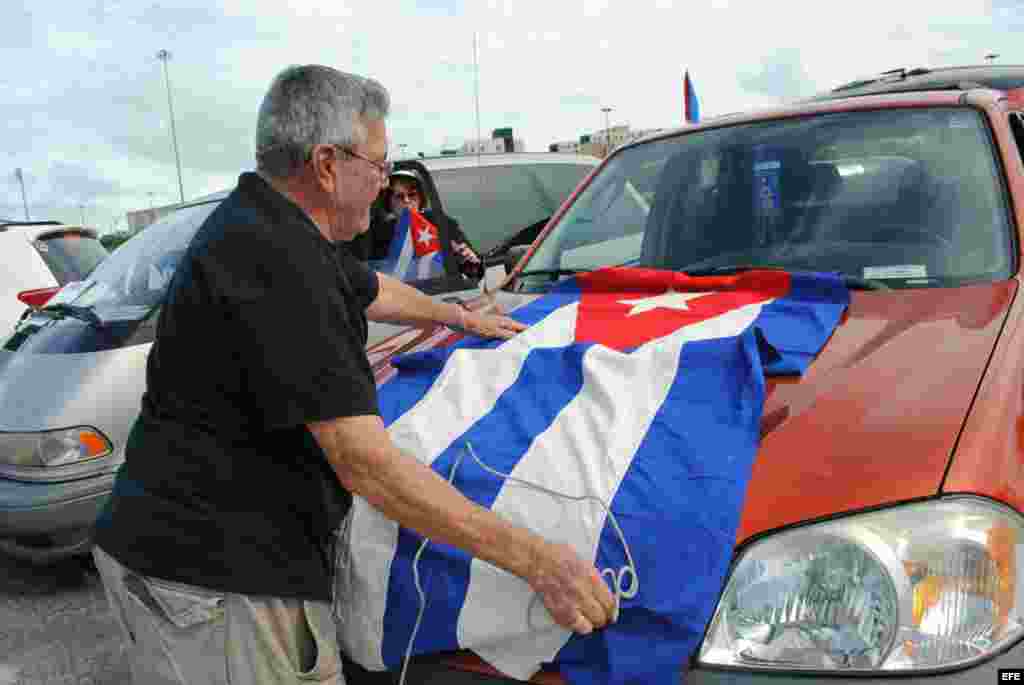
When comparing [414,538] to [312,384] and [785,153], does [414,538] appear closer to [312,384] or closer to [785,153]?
[312,384]

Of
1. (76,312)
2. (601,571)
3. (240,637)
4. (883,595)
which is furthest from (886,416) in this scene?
(76,312)

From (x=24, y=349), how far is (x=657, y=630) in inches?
148

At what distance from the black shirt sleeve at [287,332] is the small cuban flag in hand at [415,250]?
2.75m

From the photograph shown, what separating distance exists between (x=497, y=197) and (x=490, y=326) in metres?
3.14

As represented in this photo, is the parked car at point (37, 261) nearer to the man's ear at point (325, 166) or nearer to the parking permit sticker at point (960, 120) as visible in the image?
the man's ear at point (325, 166)

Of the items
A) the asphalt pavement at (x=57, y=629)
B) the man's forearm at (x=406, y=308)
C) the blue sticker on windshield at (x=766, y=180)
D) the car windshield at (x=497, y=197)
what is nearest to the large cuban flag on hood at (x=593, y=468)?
the man's forearm at (x=406, y=308)

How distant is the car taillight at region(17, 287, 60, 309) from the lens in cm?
537

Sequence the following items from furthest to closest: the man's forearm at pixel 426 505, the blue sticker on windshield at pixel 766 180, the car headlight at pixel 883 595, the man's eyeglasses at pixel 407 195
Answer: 1. the man's eyeglasses at pixel 407 195
2. the blue sticker on windshield at pixel 766 180
3. the man's forearm at pixel 426 505
4. the car headlight at pixel 883 595

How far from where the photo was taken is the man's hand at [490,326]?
91.7 inches

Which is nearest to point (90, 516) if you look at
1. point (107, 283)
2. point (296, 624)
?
point (107, 283)

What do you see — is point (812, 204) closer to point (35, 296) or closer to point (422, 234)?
point (422, 234)

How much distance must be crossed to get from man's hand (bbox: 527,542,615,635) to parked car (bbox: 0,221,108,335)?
5062 mm

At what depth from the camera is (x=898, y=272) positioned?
219 cm

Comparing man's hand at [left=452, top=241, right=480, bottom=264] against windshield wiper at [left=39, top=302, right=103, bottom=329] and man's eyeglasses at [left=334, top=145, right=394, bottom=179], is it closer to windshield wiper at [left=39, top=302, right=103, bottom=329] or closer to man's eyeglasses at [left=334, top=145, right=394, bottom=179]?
windshield wiper at [left=39, top=302, right=103, bottom=329]
